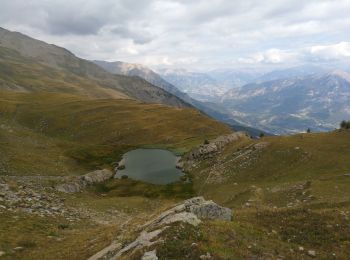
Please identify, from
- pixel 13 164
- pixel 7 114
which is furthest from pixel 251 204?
Answer: pixel 7 114

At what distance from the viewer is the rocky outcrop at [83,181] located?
61062 mm

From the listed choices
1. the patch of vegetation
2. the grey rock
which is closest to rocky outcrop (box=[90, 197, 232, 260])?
the grey rock

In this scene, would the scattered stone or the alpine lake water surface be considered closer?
the scattered stone

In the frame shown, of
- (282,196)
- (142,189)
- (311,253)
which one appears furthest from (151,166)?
(311,253)

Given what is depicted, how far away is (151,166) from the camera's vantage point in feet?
311

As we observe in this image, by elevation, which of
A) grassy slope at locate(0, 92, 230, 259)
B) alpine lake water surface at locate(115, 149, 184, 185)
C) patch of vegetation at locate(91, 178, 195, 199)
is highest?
grassy slope at locate(0, 92, 230, 259)

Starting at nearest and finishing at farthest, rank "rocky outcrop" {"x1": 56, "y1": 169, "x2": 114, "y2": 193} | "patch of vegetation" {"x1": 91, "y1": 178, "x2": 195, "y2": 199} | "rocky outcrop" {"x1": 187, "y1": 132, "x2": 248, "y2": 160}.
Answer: "rocky outcrop" {"x1": 56, "y1": 169, "x2": 114, "y2": 193}
"patch of vegetation" {"x1": 91, "y1": 178, "x2": 195, "y2": 199}
"rocky outcrop" {"x1": 187, "y1": 132, "x2": 248, "y2": 160}

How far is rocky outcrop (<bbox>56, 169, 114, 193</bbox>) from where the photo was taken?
61.1 meters

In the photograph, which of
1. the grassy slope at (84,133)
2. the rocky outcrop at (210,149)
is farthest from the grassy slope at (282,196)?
the grassy slope at (84,133)

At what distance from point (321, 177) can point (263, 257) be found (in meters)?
39.7

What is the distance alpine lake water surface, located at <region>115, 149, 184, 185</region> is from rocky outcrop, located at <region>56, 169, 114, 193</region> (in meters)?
4.58

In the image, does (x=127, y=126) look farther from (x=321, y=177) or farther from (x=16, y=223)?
(x=16, y=223)

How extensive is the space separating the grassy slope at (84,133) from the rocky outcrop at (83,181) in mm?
5559

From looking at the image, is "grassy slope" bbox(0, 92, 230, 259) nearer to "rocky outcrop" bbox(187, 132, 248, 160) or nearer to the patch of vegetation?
the patch of vegetation
